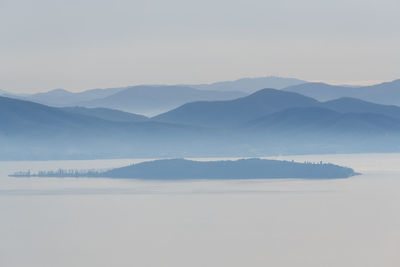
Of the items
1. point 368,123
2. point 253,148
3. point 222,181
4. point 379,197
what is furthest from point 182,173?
point 368,123

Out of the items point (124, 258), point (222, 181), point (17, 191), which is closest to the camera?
point (124, 258)

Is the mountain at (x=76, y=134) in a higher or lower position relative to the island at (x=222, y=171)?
higher

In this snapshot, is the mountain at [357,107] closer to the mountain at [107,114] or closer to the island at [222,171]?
the mountain at [107,114]

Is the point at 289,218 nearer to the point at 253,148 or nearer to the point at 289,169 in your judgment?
the point at 289,169

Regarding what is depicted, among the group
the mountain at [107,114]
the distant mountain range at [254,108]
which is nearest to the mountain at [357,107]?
the distant mountain range at [254,108]

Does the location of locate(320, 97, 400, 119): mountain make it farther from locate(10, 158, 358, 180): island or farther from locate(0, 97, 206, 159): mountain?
locate(10, 158, 358, 180): island

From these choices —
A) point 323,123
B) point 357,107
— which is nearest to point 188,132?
point 323,123

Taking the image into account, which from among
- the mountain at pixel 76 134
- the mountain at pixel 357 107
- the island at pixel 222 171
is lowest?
the island at pixel 222 171
